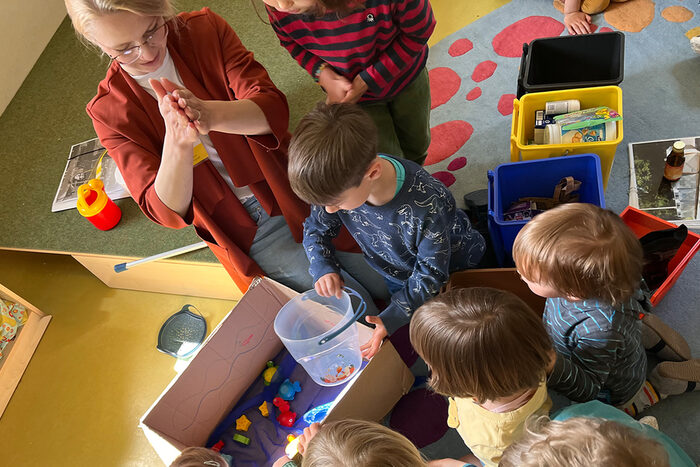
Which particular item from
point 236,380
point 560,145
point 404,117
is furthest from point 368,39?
point 236,380

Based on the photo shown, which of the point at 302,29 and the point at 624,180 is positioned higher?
the point at 302,29

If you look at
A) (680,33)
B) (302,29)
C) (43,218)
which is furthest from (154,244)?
(680,33)

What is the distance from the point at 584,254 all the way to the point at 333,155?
1.80 ft

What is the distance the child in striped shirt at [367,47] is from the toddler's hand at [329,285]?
19.3 inches

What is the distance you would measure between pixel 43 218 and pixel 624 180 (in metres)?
2.16

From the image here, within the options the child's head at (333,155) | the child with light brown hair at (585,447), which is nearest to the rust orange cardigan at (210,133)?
the child's head at (333,155)

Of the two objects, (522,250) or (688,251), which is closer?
(522,250)

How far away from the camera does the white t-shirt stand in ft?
4.72

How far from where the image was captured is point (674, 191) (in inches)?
73.3

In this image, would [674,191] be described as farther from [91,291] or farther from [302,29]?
[91,291]

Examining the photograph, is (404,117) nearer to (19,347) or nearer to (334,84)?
(334,84)

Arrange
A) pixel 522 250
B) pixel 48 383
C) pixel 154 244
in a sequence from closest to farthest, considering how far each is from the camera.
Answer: pixel 522 250 → pixel 154 244 → pixel 48 383

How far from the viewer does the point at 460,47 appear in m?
2.55

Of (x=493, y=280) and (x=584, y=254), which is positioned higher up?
(x=584, y=254)
